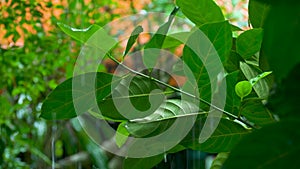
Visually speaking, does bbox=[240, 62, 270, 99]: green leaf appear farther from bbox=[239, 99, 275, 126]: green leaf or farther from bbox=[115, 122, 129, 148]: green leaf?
bbox=[115, 122, 129, 148]: green leaf

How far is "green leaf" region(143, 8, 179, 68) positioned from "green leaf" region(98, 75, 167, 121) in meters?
0.02

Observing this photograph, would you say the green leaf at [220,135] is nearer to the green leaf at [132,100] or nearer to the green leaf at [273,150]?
the green leaf at [132,100]

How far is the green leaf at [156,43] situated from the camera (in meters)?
0.33

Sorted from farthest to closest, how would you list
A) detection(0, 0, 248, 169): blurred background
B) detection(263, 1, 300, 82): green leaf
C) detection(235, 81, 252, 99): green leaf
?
detection(0, 0, 248, 169): blurred background < detection(235, 81, 252, 99): green leaf < detection(263, 1, 300, 82): green leaf

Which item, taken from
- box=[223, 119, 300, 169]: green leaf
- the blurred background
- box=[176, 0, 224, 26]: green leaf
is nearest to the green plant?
box=[176, 0, 224, 26]: green leaf

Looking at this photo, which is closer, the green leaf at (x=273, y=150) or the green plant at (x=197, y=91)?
the green leaf at (x=273, y=150)

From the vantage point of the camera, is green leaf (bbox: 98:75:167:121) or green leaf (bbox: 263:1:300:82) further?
green leaf (bbox: 98:75:167:121)

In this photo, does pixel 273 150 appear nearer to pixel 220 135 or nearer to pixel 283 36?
pixel 283 36

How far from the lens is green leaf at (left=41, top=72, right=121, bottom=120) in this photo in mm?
325

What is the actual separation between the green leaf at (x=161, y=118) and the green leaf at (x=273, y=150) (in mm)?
157

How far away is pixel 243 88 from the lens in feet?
0.98

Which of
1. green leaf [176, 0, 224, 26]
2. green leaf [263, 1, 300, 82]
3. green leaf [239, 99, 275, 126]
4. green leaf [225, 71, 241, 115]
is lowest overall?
green leaf [239, 99, 275, 126]

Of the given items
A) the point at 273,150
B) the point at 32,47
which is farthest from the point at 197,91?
the point at 32,47

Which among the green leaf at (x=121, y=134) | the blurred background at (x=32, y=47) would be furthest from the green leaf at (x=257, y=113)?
the blurred background at (x=32, y=47)
